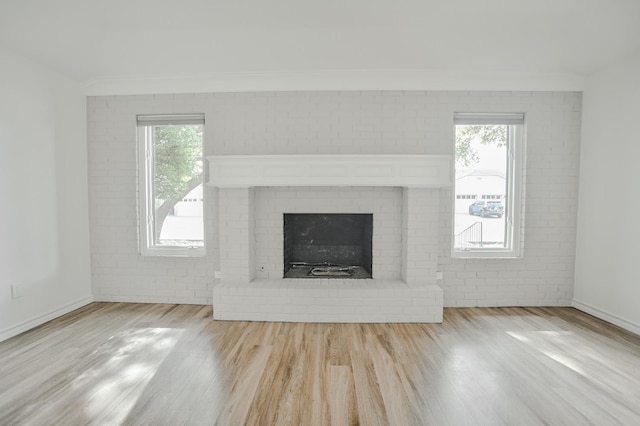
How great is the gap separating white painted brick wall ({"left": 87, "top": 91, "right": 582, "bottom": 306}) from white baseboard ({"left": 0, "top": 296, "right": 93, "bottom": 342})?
0.22 meters

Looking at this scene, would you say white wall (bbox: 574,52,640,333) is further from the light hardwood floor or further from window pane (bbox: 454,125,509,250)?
window pane (bbox: 454,125,509,250)

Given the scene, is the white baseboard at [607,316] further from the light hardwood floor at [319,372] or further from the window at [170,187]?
the window at [170,187]

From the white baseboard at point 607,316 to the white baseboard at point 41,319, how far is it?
5.80 m

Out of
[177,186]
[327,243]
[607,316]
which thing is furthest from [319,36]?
[607,316]

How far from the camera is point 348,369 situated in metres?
2.39

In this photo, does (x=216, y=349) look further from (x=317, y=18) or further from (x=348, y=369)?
(x=317, y=18)

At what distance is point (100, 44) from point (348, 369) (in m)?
3.53

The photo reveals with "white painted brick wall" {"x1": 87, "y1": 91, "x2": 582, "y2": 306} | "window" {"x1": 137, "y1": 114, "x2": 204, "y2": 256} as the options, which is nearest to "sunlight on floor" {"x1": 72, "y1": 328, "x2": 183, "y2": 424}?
"white painted brick wall" {"x1": 87, "y1": 91, "x2": 582, "y2": 306}

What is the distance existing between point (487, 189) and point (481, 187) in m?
0.08

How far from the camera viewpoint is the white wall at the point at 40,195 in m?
2.97

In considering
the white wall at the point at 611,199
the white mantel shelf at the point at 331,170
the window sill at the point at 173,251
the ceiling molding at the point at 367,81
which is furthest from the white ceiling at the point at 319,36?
the window sill at the point at 173,251

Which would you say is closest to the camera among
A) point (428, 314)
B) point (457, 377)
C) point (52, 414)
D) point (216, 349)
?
point (52, 414)

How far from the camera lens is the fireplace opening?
12.9 ft

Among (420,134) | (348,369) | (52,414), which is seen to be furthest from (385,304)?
(52,414)
